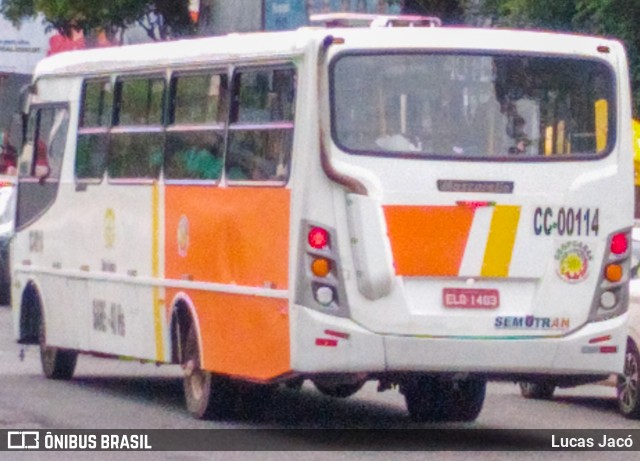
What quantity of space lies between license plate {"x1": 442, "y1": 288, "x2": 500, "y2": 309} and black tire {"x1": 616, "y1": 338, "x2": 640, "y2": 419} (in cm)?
300

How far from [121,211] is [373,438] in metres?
3.54

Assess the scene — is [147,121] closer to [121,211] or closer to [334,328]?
[121,211]

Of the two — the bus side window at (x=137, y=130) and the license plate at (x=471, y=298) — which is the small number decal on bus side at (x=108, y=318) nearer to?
the bus side window at (x=137, y=130)

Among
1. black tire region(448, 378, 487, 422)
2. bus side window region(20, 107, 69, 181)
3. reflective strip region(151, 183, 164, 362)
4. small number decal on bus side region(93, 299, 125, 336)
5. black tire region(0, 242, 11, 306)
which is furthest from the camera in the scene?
black tire region(0, 242, 11, 306)

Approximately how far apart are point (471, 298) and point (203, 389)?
2690 millimetres

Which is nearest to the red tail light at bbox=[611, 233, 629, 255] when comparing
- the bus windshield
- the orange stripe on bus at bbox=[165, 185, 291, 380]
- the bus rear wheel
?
the bus windshield

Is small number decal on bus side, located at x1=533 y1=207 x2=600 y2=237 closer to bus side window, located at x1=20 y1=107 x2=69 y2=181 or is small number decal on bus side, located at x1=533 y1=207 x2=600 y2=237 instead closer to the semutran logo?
the semutran logo

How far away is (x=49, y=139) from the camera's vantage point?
62.9ft

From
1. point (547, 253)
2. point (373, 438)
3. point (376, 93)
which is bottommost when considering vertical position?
point (373, 438)

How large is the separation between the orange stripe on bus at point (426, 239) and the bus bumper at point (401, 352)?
47 cm

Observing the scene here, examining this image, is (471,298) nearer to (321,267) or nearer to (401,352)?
(401,352)

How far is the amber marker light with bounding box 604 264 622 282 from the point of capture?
46.1 ft

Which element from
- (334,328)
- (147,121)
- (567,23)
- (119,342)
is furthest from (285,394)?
(567,23)

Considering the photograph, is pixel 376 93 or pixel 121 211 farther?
pixel 121 211
